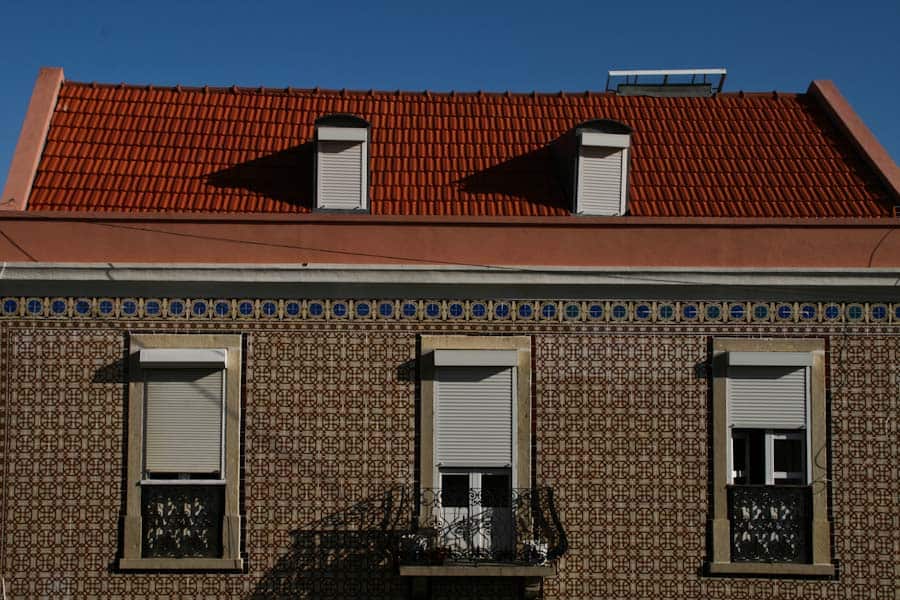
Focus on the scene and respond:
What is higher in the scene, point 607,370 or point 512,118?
point 512,118

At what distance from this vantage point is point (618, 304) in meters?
15.0

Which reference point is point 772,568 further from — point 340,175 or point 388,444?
point 340,175

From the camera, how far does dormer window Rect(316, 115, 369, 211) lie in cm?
1614

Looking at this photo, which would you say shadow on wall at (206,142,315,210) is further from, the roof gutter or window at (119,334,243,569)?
window at (119,334,243,569)

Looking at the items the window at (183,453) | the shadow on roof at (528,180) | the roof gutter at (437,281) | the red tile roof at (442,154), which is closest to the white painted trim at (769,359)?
the roof gutter at (437,281)

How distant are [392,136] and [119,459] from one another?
5783mm

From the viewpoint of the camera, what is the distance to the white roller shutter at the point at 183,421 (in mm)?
14578

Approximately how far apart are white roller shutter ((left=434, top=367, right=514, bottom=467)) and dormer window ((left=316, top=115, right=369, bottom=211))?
2780 millimetres

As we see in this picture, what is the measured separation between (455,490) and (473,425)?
788 mm

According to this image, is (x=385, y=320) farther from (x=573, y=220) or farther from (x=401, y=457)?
(x=573, y=220)

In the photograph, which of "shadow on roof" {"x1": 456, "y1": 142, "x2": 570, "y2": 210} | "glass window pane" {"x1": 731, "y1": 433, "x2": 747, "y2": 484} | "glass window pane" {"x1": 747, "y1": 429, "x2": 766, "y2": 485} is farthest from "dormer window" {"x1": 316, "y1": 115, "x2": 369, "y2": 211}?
"glass window pane" {"x1": 747, "y1": 429, "x2": 766, "y2": 485}

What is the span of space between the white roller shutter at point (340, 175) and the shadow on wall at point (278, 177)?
26cm

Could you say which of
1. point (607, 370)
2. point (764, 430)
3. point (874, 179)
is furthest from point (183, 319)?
point (874, 179)

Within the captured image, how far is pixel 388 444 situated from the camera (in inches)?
582
